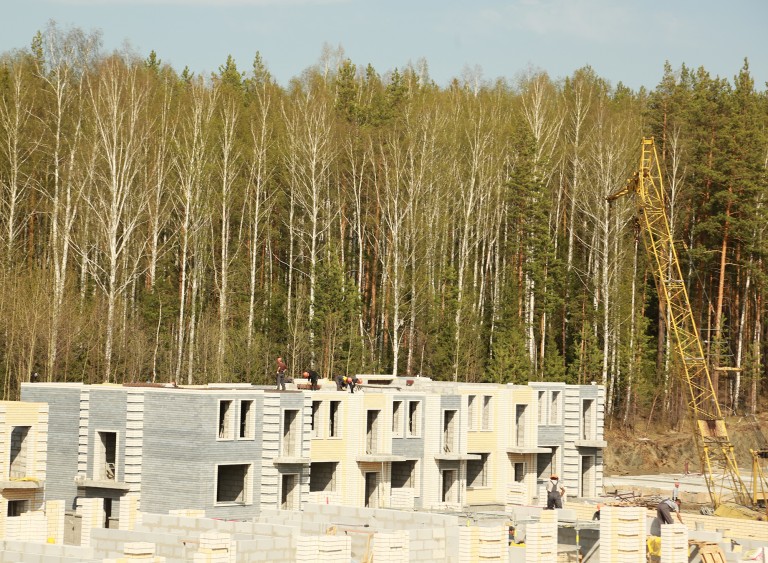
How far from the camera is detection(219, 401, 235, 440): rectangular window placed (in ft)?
149

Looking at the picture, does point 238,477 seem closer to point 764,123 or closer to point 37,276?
point 37,276

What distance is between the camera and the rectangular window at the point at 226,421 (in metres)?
45.3

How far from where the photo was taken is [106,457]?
46.5 metres

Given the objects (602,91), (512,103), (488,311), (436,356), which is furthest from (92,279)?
(602,91)

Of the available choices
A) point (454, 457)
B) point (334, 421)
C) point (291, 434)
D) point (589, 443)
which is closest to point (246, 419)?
point (291, 434)

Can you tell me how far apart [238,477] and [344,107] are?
4648 cm

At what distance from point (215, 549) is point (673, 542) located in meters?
12.3

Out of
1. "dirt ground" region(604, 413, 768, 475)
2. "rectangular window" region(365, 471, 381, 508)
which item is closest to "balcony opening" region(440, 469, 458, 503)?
"rectangular window" region(365, 471, 381, 508)

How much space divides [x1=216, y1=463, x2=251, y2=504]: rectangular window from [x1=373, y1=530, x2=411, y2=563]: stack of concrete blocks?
55.8ft

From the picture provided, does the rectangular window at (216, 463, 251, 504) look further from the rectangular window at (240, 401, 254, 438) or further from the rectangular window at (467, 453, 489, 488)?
the rectangular window at (467, 453, 489, 488)

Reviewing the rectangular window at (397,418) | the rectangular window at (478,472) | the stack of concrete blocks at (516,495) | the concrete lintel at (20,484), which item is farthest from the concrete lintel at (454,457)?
the concrete lintel at (20,484)

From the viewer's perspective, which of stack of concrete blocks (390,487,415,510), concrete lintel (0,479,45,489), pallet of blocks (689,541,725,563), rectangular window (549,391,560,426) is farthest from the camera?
rectangular window (549,391,560,426)

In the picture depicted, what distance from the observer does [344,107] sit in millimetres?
88938

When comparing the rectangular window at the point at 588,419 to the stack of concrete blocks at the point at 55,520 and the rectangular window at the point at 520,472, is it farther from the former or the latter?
the stack of concrete blocks at the point at 55,520
